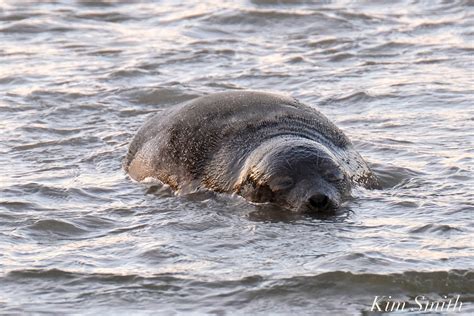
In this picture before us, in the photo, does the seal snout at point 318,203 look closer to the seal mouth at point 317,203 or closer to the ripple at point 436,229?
the seal mouth at point 317,203

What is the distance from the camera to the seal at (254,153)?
8188 mm

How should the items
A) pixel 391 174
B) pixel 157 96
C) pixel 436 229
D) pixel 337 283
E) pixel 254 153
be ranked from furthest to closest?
1. pixel 157 96
2. pixel 391 174
3. pixel 254 153
4. pixel 436 229
5. pixel 337 283

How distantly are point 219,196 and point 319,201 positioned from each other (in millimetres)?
795

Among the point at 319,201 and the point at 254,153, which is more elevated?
the point at 254,153

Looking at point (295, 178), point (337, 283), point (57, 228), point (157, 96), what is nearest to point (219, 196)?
point (295, 178)

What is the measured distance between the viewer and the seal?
8.19 metres

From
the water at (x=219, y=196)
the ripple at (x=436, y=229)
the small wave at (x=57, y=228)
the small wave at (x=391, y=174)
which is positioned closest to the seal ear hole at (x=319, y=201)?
the water at (x=219, y=196)

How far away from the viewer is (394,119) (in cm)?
1087

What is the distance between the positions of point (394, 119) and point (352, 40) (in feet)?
10.7

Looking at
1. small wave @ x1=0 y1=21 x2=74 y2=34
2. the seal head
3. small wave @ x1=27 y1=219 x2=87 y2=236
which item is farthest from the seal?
small wave @ x1=0 y1=21 x2=74 y2=34

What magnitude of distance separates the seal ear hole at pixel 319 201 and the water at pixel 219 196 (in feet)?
0.33

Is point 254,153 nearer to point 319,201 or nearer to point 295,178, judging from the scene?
point 295,178

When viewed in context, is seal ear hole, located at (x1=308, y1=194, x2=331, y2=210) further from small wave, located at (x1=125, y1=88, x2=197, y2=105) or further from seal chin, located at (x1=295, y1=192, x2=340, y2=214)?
small wave, located at (x1=125, y1=88, x2=197, y2=105)

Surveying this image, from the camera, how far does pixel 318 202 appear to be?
26.4ft
